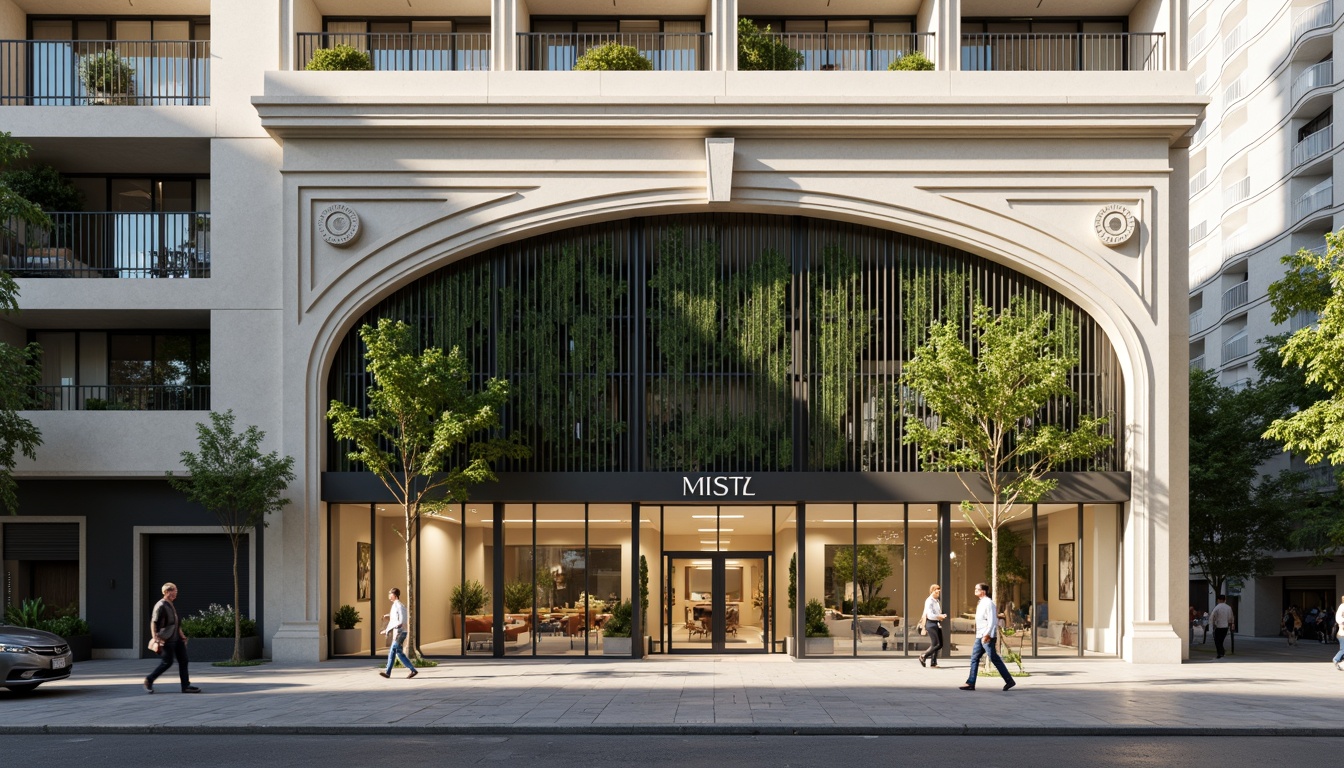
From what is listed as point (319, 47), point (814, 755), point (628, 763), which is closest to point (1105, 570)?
point (814, 755)

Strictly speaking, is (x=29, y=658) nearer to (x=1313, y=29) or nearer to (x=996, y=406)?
(x=996, y=406)

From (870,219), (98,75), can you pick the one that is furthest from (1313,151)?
(98,75)

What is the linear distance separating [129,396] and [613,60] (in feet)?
44.7

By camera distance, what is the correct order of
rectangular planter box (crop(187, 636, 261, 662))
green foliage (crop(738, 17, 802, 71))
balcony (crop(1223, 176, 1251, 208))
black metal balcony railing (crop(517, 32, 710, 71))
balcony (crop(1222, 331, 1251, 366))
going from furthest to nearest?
balcony (crop(1223, 176, 1251, 208)) → balcony (crop(1222, 331, 1251, 366)) → black metal balcony railing (crop(517, 32, 710, 71)) → green foliage (crop(738, 17, 802, 71)) → rectangular planter box (crop(187, 636, 261, 662))

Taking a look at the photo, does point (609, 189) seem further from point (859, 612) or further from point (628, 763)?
point (628, 763)

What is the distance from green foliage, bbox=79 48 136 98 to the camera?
1104 inches

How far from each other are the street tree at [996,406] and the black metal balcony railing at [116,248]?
52.4 ft

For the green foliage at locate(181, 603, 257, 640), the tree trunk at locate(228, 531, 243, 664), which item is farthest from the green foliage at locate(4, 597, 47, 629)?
the tree trunk at locate(228, 531, 243, 664)

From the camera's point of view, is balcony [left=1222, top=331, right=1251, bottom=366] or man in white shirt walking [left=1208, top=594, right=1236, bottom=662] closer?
man in white shirt walking [left=1208, top=594, right=1236, bottom=662]

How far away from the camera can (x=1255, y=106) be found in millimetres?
52219

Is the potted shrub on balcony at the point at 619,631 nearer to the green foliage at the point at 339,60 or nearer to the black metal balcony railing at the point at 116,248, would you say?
the black metal balcony railing at the point at 116,248

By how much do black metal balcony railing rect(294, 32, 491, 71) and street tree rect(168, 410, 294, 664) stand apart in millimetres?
9456

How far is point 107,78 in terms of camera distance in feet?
92.0

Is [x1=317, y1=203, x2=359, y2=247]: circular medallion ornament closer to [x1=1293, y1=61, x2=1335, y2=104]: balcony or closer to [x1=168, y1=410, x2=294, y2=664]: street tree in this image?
[x1=168, y1=410, x2=294, y2=664]: street tree
